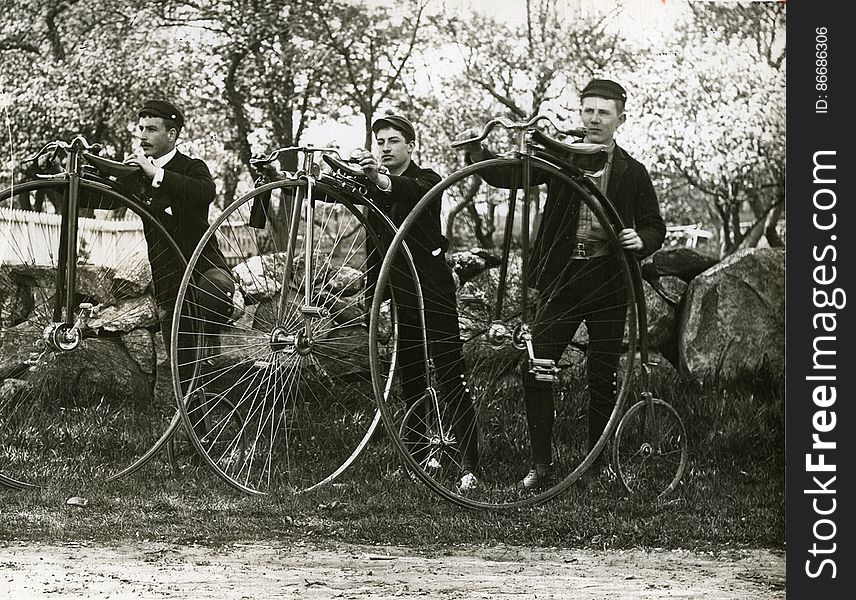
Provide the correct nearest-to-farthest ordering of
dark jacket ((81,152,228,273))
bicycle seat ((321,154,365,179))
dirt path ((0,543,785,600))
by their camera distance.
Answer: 1. dirt path ((0,543,785,600))
2. bicycle seat ((321,154,365,179))
3. dark jacket ((81,152,228,273))

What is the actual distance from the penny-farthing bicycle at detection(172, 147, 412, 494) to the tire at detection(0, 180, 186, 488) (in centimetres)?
23

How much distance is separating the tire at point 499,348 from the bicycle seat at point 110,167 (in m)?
1.22

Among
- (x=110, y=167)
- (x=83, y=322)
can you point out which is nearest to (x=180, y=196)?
(x=110, y=167)

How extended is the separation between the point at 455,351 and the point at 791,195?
63.6 inches

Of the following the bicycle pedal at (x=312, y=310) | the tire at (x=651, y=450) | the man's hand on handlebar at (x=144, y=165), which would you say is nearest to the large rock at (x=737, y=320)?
the tire at (x=651, y=450)

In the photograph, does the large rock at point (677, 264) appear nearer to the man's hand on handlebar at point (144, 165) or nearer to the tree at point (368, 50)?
the tree at point (368, 50)

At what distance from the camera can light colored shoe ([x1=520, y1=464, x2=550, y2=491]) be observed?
4.51 metres

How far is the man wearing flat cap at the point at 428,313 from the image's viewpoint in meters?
4.48

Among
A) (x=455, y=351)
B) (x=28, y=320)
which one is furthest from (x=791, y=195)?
(x=28, y=320)

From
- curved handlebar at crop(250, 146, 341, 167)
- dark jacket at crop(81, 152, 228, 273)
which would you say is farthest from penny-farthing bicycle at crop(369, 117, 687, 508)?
dark jacket at crop(81, 152, 228, 273)

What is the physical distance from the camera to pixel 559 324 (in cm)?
449

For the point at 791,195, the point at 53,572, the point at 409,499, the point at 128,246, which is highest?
the point at 791,195

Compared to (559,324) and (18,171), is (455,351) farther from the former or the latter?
(18,171)

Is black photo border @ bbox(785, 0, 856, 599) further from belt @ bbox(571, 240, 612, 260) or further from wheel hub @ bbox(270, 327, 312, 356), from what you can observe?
wheel hub @ bbox(270, 327, 312, 356)
